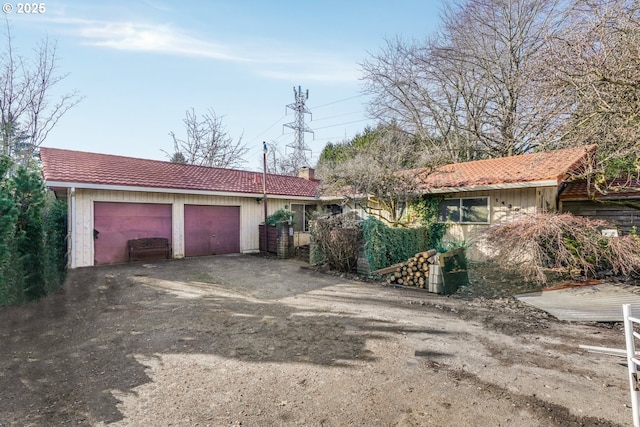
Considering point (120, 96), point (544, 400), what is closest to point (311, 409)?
point (544, 400)

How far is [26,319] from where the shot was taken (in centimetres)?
493

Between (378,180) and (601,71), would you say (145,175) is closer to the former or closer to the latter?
(378,180)

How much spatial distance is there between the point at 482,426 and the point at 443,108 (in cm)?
1811

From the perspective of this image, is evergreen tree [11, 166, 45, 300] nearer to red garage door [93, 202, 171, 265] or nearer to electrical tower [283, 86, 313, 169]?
red garage door [93, 202, 171, 265]

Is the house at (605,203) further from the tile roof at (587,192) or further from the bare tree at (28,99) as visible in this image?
the bare tree at (28,99)

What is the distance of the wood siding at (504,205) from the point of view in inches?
368

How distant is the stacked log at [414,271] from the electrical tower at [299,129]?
21.8 meters

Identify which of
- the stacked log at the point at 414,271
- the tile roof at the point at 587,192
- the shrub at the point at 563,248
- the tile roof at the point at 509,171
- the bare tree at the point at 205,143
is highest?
the bare tree at the point at 205,143

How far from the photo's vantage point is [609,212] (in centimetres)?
927

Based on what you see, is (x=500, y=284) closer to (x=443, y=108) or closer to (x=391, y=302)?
(x=391, y=302)

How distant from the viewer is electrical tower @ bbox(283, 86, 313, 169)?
28156 millimetres

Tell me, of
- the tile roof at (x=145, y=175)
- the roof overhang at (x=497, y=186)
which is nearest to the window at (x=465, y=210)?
the roof overhang at (x=497, y=186)

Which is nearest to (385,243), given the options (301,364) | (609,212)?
(301,364)

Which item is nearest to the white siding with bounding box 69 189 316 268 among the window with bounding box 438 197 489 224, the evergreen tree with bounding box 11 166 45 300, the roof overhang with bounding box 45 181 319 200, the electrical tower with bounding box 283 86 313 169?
the roof overhang with bounding box 45 181 319 200
